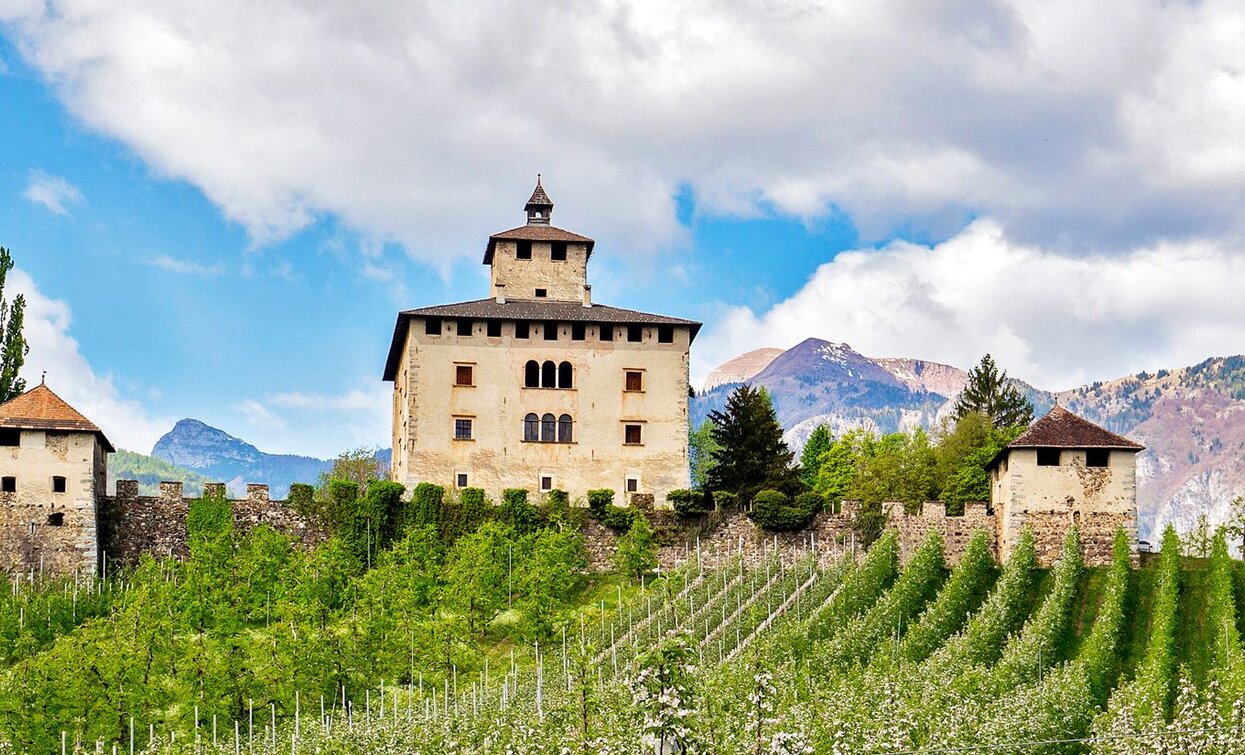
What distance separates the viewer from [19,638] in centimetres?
4928

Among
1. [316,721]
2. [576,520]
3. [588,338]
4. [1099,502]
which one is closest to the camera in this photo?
[316,721]

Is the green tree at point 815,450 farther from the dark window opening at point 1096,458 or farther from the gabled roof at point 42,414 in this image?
the gabled roof at point 42,414

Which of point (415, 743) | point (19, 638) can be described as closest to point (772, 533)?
point (19, 638)

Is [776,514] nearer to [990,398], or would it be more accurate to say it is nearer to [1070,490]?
[1070,490]

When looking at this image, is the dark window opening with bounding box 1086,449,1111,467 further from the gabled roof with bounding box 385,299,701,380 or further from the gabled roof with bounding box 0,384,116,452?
the gabled roof with bounding box 0,384,116,452

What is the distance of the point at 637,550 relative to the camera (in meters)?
57.8

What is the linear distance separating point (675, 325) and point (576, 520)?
351 inches

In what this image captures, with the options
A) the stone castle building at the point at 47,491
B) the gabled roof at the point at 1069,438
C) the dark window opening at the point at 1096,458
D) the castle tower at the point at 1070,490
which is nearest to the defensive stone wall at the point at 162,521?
the stone castle building at the point at 47,491

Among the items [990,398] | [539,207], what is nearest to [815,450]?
[990,398]

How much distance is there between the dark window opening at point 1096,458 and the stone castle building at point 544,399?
556 inches

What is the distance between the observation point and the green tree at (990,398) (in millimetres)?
83625

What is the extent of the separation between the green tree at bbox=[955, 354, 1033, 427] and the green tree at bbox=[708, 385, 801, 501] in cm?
1819

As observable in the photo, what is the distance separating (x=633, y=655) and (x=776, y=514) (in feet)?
105

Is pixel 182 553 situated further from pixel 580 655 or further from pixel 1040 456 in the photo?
pixel 580 655
